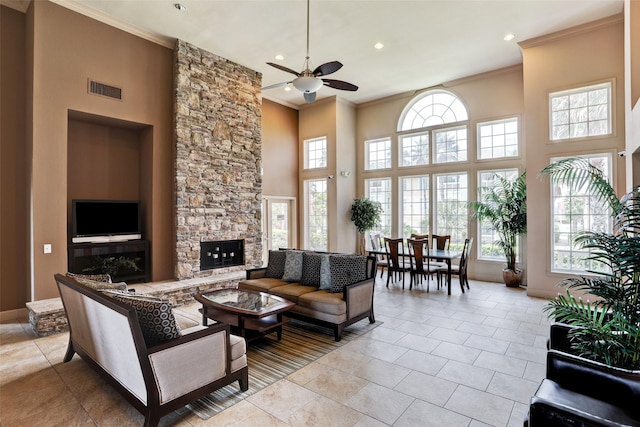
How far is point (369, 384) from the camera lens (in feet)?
9.68

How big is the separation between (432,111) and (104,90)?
7031mm

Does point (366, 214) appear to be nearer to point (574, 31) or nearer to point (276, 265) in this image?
point (276, 265)

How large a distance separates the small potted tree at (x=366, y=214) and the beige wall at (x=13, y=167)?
266 inches

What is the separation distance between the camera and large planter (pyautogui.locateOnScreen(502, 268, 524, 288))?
21.5 feet

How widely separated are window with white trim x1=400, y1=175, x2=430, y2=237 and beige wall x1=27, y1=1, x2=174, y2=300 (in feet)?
19.0

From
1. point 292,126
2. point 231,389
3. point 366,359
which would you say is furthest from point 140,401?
point 292,126

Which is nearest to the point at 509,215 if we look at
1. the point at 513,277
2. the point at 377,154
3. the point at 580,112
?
the point at 513,277

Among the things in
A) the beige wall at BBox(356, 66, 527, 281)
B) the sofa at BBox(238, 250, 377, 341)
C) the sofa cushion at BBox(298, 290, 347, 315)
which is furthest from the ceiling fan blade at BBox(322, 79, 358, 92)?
the beige wall at BBox(356, 66, 527, 281)

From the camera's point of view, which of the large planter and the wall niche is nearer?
→ the wall niche

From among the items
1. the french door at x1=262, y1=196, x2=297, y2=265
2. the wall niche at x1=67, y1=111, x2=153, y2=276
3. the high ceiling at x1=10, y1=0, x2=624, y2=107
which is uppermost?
the high ceiling at x1=10, y1=0, x2=624, y2=107

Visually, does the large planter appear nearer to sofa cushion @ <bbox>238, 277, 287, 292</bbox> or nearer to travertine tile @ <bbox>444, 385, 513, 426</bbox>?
travertine tile @ <bbox>444, 385, 513, 426</bbox>

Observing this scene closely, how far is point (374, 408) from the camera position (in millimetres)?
2592

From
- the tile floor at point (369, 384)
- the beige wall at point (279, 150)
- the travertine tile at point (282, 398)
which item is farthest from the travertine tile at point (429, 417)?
the beige wall at point (279, 150)

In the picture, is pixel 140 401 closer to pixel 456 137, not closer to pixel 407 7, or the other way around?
pixel 407 7
